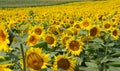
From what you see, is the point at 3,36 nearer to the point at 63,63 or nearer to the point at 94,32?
the point at 63,63

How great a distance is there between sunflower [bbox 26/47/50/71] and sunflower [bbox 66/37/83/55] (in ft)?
4.40

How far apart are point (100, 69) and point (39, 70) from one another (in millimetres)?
991

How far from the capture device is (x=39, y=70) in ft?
6.65

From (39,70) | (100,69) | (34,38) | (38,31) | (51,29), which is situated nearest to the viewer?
(39,70)

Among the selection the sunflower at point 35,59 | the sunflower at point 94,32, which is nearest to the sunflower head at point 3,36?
the sunflower at point 35,59

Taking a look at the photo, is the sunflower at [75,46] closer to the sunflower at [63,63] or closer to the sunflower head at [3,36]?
the sunflower at [63,63]

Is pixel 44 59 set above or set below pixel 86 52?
above

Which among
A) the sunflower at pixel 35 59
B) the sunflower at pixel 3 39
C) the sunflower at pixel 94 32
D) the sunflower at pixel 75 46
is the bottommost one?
the sunflower at pixel 75 46

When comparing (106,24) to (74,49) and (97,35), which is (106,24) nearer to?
(97,35)

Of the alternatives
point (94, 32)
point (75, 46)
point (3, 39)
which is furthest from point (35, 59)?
point (94, 32)

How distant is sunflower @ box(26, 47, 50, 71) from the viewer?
2.01 metres

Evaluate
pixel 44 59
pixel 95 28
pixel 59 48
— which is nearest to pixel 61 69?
pixel 44 59

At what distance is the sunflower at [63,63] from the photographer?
2.64m

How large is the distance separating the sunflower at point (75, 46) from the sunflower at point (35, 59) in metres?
1.34
